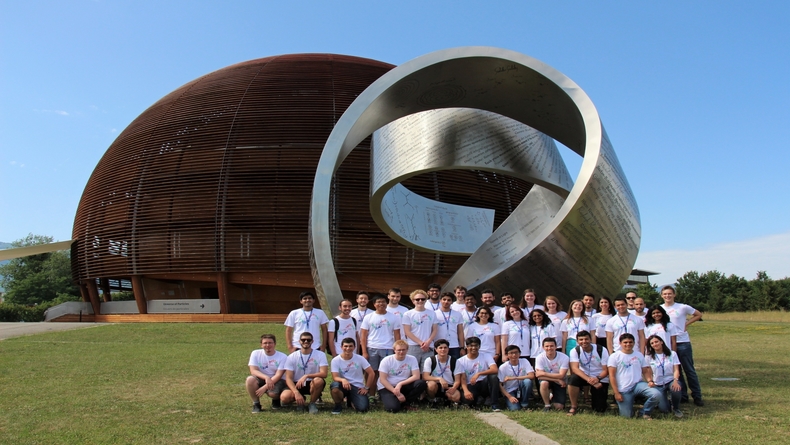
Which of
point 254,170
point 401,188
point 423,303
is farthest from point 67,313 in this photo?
point 423,303

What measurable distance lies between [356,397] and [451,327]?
54.7 inches

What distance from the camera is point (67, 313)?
2897 centimetres

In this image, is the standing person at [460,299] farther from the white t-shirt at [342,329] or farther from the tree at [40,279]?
the tree at [40,279]

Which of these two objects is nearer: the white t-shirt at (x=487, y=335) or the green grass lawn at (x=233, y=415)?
the green grass lawn at (x=233, y=415)

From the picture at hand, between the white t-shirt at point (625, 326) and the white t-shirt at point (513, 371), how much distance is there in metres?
1.02

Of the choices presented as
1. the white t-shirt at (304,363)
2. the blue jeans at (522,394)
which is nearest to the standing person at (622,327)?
the blue jeans at (522,394)

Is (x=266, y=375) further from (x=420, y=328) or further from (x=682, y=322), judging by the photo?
(x=682, y=322)

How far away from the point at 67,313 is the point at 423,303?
27604 mm

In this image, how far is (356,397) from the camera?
5895mm

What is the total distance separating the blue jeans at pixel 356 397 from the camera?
5844 mm

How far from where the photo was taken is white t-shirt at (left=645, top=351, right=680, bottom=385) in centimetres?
580

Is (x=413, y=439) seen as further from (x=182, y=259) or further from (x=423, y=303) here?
(x=182, y=259)

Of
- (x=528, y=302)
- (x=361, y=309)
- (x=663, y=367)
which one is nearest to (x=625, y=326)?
(x=663, y=367)

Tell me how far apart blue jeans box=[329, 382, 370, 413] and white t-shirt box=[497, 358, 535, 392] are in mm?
1374
